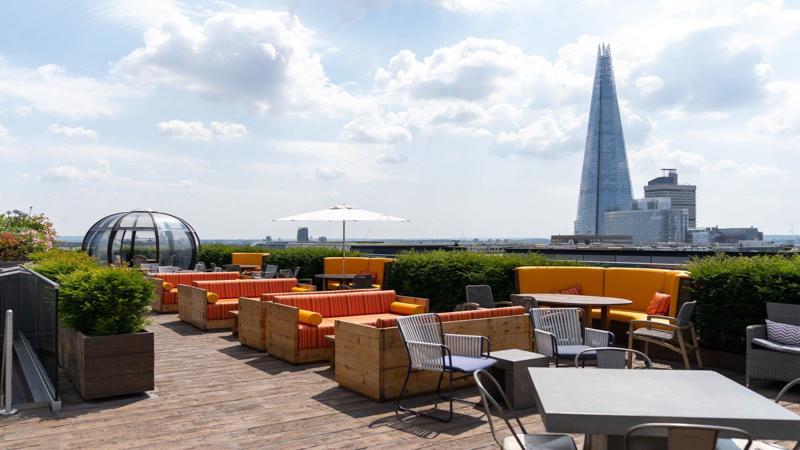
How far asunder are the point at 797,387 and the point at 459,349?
3.97 m

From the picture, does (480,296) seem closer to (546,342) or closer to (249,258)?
(546,342)

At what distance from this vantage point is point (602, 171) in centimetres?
13525

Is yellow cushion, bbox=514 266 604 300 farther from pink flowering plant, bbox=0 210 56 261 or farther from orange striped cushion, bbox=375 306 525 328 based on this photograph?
pink flowering plant, bbox=0 210 56 261

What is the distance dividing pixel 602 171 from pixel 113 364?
138689mm

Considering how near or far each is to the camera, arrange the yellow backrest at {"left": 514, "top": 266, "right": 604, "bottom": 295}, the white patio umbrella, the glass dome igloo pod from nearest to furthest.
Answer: the yellow backrest at {"left": 514, "top": 266, "right": 604, "bottom": 295}, the white patio umbrella, the glass dome igloo pod

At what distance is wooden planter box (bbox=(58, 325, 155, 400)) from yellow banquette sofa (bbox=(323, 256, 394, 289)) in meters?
7.14

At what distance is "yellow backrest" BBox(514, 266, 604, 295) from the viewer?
10.3 meters

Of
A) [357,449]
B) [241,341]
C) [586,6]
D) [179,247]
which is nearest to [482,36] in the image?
[586,6]

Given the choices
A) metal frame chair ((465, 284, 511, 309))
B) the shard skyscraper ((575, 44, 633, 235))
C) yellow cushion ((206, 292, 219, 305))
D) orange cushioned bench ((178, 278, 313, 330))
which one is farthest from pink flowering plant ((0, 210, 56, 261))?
the shard skyscraper ((575, 44, 633, 235))

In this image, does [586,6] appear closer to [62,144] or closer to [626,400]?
[626,400]

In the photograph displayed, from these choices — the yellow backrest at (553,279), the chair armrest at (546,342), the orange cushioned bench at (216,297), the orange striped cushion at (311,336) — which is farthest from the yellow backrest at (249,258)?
the chair armrest at (546,342)

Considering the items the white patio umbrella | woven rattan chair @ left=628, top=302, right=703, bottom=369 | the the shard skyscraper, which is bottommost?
woven rattan chair @ left=628, top=302, right=703, bottom=369

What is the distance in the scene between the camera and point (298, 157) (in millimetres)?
17422

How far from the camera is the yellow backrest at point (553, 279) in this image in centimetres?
1029
